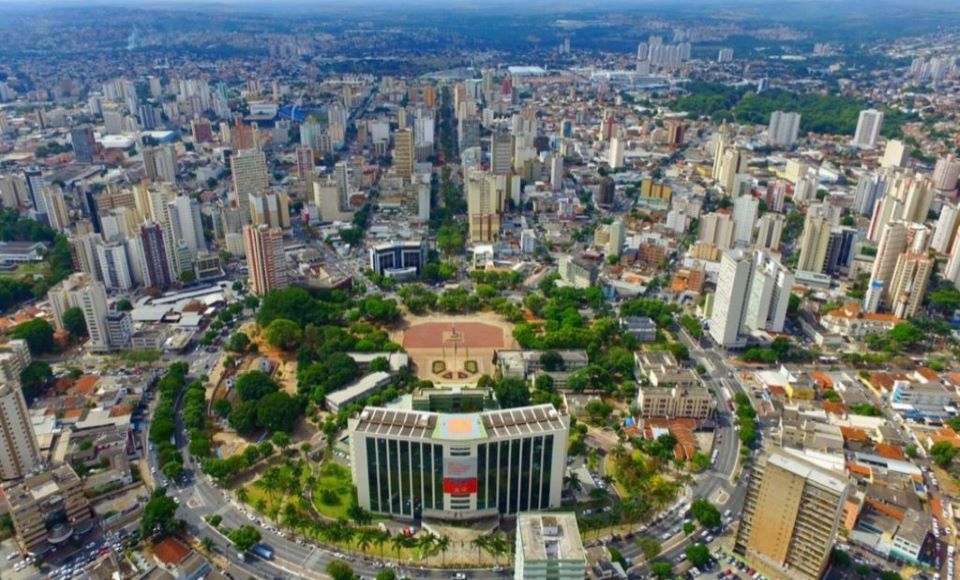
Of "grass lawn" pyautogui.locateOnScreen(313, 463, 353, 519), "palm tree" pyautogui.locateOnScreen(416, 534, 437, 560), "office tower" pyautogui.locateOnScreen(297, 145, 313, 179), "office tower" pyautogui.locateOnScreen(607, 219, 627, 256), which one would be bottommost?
"grass lawn" pyautogui.locateOnScreen(313, 463, 353, 519)

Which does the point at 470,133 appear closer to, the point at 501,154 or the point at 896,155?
the point at 501,154

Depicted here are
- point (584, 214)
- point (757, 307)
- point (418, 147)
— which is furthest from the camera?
point (418, 147)

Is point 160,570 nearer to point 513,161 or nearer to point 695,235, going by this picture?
point 695,235

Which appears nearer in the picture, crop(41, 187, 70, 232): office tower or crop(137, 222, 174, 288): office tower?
crop(137, 222, 174, 288): office tower

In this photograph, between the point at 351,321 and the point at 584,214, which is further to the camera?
the point at 584,214

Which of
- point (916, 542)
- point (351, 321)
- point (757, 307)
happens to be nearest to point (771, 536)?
point (916, 542)

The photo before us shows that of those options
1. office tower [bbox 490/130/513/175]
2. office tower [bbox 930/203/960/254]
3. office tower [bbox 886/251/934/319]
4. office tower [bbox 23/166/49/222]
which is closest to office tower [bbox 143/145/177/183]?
office tower [bbox 23/166/49/222]

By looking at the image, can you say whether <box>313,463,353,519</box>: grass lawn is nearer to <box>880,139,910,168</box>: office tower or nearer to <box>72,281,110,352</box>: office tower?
<box>72,281,110,352</box>: office tower
